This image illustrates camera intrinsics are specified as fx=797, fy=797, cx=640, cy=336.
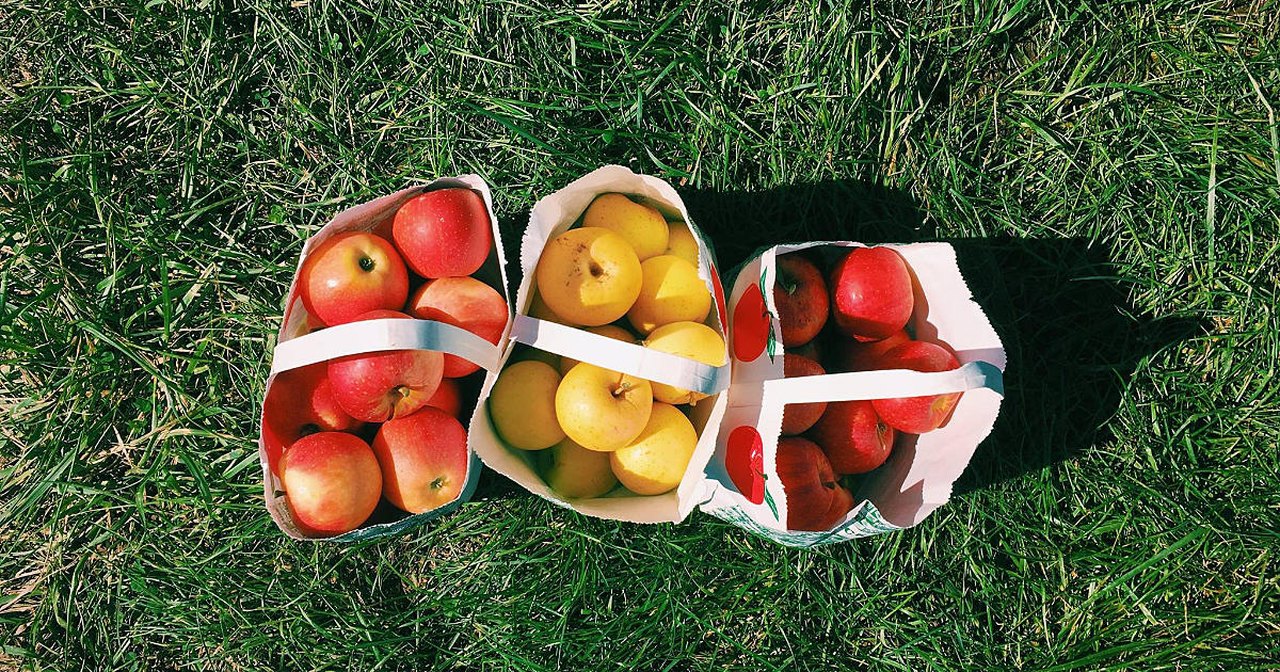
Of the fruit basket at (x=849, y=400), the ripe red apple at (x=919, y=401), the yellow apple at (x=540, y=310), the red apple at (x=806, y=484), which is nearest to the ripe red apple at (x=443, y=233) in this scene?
the yellow apple at (x=540, y=310)

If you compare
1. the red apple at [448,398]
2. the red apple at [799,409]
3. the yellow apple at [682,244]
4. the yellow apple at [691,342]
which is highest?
the yellow apple at [682,244]

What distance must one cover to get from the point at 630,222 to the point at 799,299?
516 mm

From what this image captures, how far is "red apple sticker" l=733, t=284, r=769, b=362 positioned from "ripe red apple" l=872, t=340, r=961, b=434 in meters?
0.39

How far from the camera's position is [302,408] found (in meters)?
2.18

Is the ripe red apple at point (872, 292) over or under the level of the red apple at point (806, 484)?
over

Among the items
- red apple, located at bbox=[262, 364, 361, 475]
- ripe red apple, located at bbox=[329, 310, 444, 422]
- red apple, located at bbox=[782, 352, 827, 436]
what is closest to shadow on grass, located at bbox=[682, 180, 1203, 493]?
red apple, located at bbox=[782, 352, 827, 436]

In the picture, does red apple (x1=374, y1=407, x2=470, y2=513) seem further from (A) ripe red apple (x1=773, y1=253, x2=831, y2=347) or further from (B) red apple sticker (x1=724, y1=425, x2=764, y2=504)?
(A) ripe red apple (x1=773, y1=253, x2=831, y2=347)

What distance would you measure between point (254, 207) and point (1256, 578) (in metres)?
3.71

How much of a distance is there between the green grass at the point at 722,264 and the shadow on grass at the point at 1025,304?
0.04ft

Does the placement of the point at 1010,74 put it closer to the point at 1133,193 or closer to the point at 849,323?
the point at 1133,193

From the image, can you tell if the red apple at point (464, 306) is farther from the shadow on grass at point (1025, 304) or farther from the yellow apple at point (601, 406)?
the shadow on grass at point (1025, 304)

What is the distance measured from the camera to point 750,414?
2129 millimetres

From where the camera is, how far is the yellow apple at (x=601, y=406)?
78.0 inches

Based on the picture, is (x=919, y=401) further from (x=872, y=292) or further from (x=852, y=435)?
(x=872, y=292)
